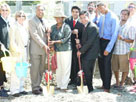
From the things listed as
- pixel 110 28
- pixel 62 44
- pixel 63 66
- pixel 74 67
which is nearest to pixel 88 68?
pixel 63 66

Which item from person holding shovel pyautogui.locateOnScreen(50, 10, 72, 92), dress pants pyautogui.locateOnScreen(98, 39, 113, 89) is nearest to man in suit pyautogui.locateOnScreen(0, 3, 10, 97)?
person holding shovel pyautogui.locateOnScreen(50, 10, 72, 92)

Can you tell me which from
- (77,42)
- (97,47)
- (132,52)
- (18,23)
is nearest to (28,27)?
(18,23)

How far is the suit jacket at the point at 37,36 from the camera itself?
5145 mm

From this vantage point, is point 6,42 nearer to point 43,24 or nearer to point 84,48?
point 43,24

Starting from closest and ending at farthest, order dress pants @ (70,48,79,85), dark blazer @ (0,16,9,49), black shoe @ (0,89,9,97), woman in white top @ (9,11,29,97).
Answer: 1. woman in white top @ (9,11,29,97)
2. dark blazer @ (0,16,9,49)
3. black shoe @ (0,89,9,97)
4. dress pants @ (70,48,79,85)

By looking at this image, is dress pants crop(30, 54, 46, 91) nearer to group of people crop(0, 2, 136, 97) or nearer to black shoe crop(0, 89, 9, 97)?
group of people crop(0, 2, 136, 97)

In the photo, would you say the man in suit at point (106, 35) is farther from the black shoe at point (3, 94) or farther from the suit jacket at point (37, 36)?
the black shoe at point (3, 94)

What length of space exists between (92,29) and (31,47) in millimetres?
1420

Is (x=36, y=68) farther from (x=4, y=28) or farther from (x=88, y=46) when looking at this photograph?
(x=88, y=46)

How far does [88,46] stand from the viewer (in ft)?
17.4

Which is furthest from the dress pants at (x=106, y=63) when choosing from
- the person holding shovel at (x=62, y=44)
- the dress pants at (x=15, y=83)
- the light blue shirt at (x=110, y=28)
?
the dress pants at (x=15, y=83)

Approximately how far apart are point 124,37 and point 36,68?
85.0 inches

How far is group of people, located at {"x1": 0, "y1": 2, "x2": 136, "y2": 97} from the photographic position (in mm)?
5121

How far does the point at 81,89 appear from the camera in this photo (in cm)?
538
